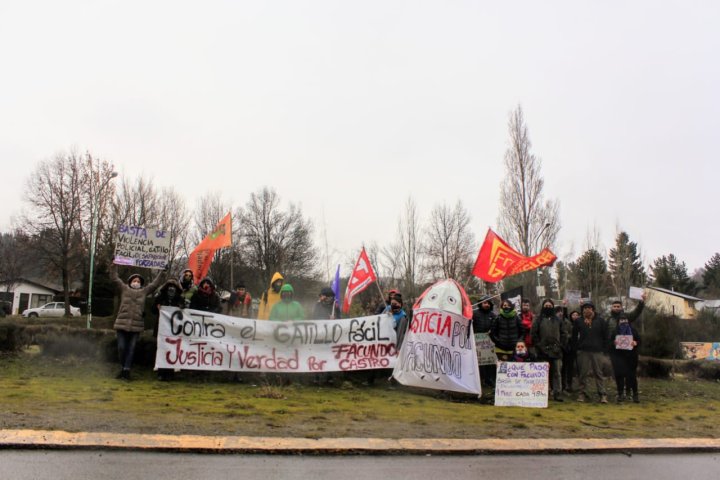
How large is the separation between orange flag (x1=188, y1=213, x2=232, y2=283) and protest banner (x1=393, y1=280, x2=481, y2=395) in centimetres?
510

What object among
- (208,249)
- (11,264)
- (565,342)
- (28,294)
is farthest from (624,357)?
(28,294)

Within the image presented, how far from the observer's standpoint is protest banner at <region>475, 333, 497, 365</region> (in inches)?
424

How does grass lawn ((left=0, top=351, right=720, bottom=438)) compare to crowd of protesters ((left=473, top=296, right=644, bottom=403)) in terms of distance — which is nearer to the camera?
grass lawn ((left=0, top=351, right=720, bottom=438))

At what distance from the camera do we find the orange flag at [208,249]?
42.0ft

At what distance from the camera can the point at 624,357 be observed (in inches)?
434

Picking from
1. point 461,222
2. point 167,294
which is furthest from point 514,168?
point 167,294

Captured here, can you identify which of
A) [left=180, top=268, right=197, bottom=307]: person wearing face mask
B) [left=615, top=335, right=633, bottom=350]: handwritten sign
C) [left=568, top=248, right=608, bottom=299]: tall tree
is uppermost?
[left=568, top=248, right=608, bottom=299]: tall tree

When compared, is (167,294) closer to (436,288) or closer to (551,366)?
(436,288)

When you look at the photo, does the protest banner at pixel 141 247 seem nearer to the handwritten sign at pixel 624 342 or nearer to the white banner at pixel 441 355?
the white banner at pixel 441 355

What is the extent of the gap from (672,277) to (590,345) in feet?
281

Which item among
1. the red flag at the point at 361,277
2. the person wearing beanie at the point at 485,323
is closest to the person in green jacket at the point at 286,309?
the red flag at the point at 361,277

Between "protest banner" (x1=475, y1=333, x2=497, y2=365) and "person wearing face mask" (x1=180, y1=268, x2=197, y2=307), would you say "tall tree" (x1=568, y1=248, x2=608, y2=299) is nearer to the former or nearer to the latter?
"protest banner" (x1=475, y1=333, x2=497, y2=365)

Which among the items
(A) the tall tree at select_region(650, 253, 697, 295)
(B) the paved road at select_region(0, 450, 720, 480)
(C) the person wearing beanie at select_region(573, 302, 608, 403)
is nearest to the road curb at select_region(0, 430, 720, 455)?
(B) the paved road at select_region(0, 450, 720, 480)

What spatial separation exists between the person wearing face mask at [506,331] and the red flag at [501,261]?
0.99 meters
